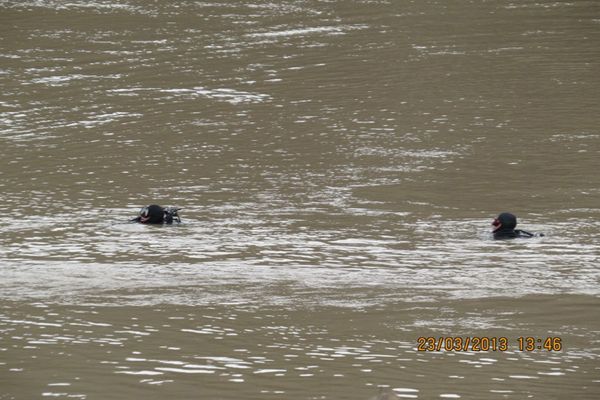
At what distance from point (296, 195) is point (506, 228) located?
3315 mm

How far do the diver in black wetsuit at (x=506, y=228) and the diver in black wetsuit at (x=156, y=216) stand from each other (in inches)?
139

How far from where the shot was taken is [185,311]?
1163 centimetres

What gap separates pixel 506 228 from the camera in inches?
551

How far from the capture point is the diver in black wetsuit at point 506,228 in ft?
45.7

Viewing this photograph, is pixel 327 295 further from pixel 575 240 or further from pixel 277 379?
pixel 575 240

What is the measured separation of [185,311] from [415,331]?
6.67 ft

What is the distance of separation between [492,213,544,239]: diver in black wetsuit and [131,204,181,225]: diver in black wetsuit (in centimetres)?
353

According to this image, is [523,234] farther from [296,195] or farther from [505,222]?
[296,195]

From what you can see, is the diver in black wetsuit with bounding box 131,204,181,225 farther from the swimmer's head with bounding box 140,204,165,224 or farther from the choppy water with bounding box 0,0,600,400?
the choppy water with bounding box 0,0,600,400

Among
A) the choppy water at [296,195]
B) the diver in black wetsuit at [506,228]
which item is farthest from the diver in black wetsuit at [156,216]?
the diver in black wetsuit at [506,228]
